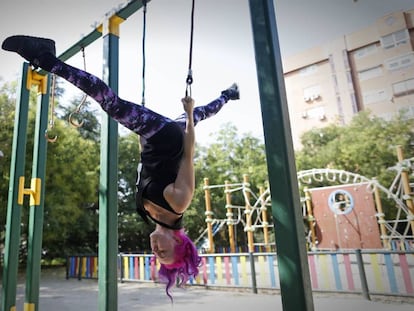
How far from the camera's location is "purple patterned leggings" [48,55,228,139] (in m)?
1.97

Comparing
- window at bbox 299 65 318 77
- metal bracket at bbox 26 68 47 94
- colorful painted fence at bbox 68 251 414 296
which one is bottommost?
colorful painted fence at bbox 68 251 414 296

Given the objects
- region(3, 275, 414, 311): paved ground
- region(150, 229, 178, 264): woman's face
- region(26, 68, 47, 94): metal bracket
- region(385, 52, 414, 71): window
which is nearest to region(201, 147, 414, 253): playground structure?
region(3, 275, 414, 311): paved ground

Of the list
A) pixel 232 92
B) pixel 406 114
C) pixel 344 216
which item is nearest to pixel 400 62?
pixel 406 114

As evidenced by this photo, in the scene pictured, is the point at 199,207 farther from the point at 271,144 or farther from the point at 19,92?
the point at 271,144

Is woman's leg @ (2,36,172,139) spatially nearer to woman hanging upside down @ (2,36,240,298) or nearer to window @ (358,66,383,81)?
woman hanging upside down @ (2,36,240,298)

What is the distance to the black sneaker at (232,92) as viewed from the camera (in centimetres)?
280

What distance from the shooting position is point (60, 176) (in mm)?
10555

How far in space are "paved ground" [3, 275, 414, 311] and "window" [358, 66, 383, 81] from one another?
20740 millimetres

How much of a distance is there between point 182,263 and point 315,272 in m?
4.56

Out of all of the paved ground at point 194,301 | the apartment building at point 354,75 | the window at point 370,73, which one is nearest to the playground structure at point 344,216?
the paved ground at point 194,301

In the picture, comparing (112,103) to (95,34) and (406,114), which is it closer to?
(95,34)

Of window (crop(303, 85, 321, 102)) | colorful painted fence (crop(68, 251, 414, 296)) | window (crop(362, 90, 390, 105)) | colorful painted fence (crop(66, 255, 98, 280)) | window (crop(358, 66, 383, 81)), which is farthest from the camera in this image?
window (crop(303, 85, 321, 102))

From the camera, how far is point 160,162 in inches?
72.1

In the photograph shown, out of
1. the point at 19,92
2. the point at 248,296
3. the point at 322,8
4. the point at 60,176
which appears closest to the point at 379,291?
the point at 248,296
